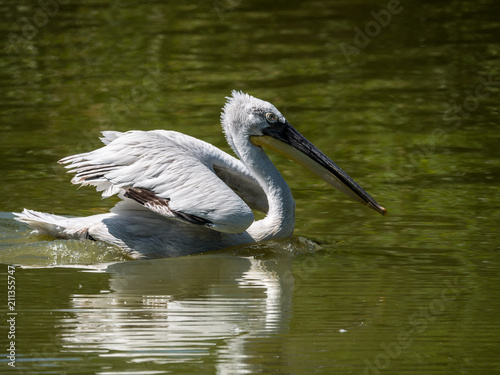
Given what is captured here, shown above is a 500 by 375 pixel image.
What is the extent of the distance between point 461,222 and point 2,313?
137 inches

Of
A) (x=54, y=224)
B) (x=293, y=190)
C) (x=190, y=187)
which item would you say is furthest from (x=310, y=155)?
(x=54, y=224)

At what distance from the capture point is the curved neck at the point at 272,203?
6199 millimetres

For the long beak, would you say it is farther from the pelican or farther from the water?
the water

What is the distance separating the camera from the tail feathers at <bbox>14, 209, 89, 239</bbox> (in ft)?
20.2

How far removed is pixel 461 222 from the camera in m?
6.71

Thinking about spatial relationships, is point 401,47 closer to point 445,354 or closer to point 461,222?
point 461,222

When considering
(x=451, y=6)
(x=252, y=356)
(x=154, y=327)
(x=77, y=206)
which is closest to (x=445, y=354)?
(x=252, y=356)

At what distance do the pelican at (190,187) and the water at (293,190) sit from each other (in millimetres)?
134

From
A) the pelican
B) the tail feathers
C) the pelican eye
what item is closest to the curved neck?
the pelican
